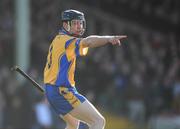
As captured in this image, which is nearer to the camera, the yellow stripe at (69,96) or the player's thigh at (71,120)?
the yellow stripe at (69,96)

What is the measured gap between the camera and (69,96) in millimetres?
12133

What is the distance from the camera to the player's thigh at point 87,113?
12.0 meters

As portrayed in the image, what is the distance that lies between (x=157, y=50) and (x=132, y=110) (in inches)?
101

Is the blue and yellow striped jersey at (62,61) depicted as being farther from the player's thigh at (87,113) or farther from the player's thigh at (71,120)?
the player's thigh at (71,120)

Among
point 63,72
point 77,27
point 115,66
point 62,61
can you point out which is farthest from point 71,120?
point 115,66

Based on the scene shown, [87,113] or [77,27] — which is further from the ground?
[77,27]

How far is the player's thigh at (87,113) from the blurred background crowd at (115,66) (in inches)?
158

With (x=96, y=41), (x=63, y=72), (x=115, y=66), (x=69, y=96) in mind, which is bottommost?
(x=115, y=66)

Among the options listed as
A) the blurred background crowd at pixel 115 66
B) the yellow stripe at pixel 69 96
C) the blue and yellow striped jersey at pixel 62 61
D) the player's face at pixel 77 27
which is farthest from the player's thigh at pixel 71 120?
the blurred background crowd at pixel 115 66

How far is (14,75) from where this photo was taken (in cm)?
2219

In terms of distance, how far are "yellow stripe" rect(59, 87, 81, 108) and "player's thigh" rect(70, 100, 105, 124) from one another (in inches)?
3.0

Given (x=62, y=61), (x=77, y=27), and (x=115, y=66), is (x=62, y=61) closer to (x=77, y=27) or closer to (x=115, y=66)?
(x=77, y=27)

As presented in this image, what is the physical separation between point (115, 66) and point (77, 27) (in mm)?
9978

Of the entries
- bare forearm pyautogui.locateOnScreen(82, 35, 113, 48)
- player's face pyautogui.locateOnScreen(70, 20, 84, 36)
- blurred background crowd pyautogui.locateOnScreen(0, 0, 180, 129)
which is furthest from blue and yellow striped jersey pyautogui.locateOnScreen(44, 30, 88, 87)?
blurred background crowd pyautogui.locateOnScreen(0, 0, 180, 129)
